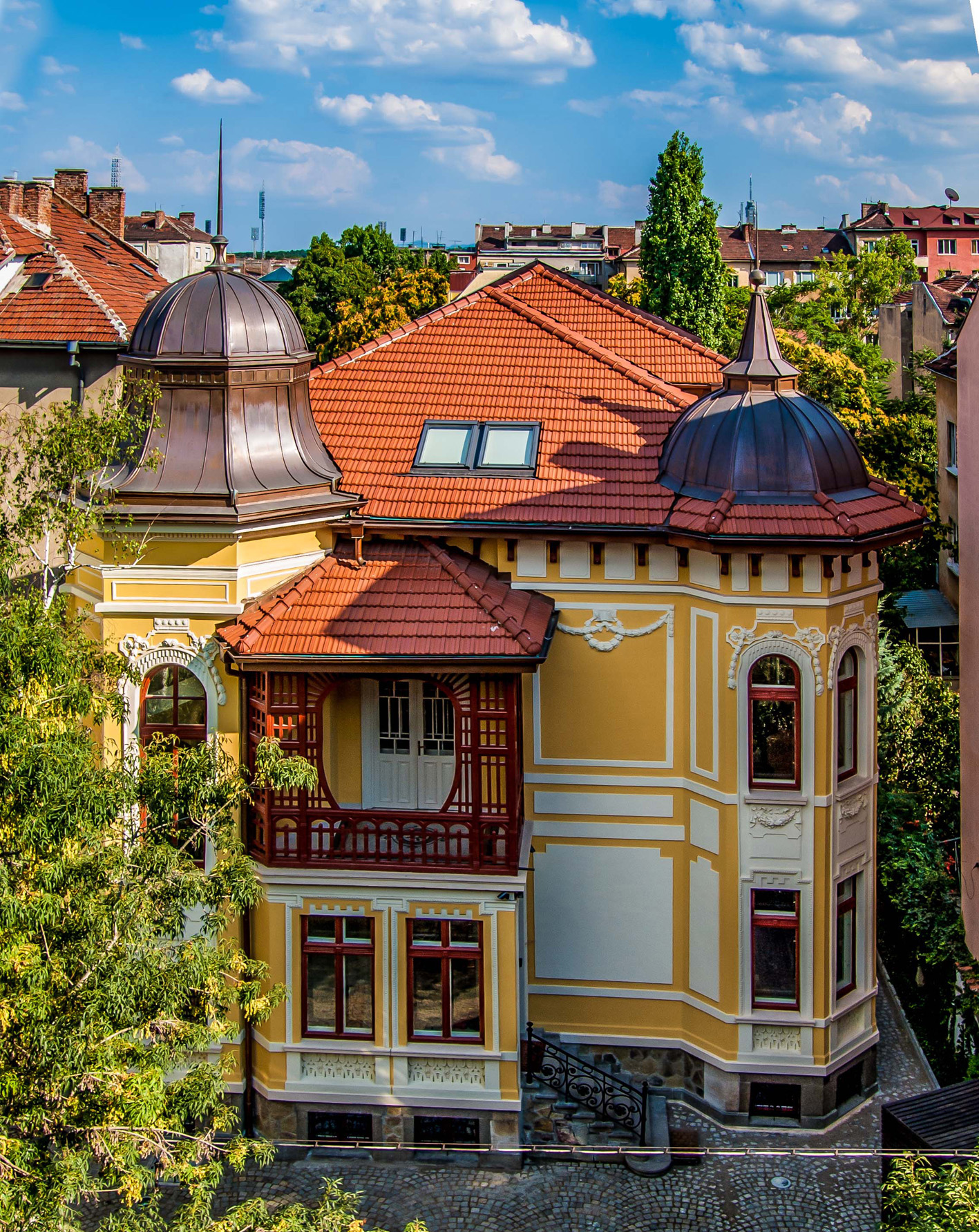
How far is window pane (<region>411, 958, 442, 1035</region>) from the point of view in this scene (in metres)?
21.1

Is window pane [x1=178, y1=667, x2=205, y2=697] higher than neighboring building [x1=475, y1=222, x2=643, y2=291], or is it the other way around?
neighboring building [x1=475, y1=222, x2=643, y2=291]

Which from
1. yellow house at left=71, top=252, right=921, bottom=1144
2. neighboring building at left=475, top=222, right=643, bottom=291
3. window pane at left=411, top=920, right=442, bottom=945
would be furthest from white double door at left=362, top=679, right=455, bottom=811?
neighboring building at left=475, top=222, right=643, bottom=291

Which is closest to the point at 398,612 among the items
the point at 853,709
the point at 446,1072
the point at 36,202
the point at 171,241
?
the point at 446,1072

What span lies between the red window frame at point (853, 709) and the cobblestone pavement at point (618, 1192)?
5.31m

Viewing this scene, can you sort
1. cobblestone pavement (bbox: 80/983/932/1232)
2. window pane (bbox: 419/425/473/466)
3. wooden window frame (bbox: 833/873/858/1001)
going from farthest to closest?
window pane (bbox: 419/425/473/466)
wooden window frame (bbox: 833/873/858/1001)
cobblestone pavement (bbox: 80/983/932/1232)

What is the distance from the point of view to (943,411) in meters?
43.5

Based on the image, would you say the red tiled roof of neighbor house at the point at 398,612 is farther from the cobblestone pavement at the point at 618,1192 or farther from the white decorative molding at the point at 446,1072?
the cobblestone pavement at the point at 618,1192

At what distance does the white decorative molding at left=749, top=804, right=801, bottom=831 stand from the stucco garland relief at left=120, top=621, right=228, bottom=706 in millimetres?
7949

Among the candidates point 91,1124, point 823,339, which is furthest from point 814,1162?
point 823,339

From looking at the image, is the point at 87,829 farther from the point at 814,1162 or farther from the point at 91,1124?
the point at 814,1162

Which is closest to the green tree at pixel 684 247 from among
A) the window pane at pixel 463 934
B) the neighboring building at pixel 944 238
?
the window pane at pixel 463 934

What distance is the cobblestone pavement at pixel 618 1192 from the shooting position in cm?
1962

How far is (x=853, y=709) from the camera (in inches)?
869

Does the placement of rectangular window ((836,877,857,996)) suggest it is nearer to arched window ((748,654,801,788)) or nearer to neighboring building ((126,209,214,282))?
arched window ((748,654,801,788))
